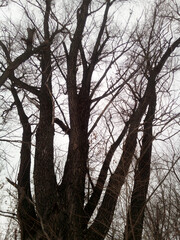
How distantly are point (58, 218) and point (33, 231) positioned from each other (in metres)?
0.59

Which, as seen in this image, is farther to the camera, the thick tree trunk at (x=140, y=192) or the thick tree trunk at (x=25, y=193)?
the thick tree trunk at (x=25, y=193)

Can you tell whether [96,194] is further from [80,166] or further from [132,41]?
[132,41]

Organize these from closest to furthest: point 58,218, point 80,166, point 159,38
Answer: point 58,218
point 80,166
point 159,38

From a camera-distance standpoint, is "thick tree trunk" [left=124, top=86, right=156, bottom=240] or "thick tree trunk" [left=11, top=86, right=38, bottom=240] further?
"thick tree trunk" [left=11, top=86, right=38, bottom=240]

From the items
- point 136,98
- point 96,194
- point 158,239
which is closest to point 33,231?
point 96,194

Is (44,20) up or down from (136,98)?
up

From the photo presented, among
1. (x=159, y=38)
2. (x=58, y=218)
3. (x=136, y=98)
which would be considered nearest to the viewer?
(x=58, y=218)

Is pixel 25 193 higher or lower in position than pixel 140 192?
lower

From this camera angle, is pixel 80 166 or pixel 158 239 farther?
pixel 80 166

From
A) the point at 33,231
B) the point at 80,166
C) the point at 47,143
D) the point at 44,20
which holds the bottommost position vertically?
the point at 33,231

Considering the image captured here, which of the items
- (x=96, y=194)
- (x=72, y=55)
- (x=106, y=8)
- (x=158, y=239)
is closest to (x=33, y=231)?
(x=96, y=194)

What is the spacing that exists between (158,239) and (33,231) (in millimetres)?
2070

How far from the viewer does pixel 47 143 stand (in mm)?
3932

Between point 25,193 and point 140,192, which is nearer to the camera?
point 140,192
